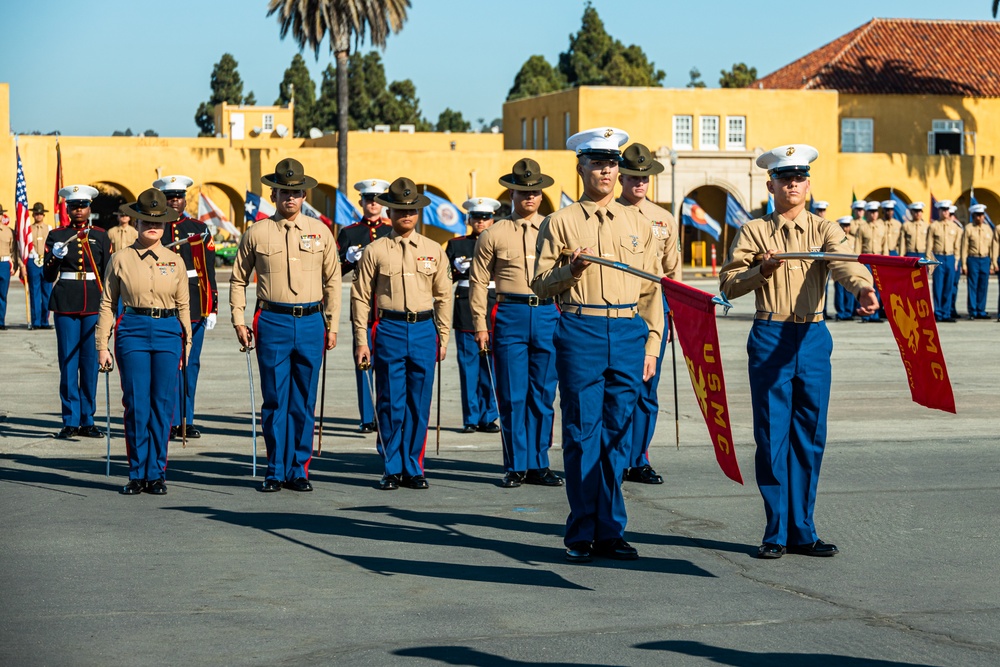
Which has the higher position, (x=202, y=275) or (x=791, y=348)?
(x=202, y=275)

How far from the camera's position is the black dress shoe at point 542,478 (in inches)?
402

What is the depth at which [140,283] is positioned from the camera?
10125 millimetres

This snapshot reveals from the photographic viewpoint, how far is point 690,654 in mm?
5895

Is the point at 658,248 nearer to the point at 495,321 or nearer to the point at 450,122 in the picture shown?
the point at 495,321

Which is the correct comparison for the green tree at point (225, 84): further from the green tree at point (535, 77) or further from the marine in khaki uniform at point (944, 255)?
the marine in khaki uniform at point (944, 255)

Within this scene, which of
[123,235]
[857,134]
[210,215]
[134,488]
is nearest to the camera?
[134,488]

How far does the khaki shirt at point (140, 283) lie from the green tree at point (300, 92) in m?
91.3

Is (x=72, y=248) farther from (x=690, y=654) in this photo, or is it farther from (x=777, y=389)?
(x=690, y=654)

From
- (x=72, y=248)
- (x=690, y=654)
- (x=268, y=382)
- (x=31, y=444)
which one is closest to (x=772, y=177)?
(x=690, y=654)

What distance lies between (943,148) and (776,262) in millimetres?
57281

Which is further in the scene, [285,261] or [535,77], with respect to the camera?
[535,77]

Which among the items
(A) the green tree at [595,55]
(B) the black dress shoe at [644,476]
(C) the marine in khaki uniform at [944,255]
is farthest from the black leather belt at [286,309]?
(A) the green tree at [595,55]

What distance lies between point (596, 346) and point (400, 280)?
2889 mm

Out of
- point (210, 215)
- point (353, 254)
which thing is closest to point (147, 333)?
point (353, 254)
